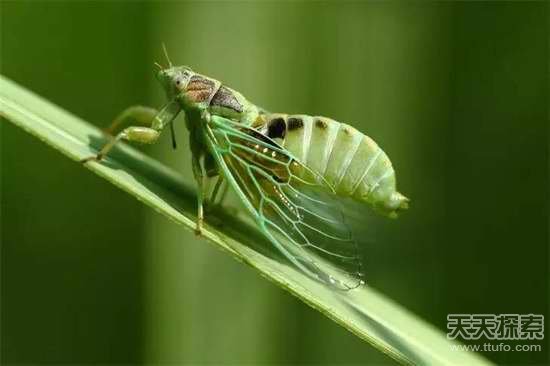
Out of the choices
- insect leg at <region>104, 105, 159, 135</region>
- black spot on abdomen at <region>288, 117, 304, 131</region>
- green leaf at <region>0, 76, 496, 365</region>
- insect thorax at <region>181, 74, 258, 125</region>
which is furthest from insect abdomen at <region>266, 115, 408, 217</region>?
insect leg at <region>104, 105, 159, 135</region>

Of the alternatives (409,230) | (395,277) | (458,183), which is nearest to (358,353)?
(395,277)

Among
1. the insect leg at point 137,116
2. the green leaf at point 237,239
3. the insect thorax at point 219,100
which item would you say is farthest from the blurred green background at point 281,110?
the green leaf at point 237,239

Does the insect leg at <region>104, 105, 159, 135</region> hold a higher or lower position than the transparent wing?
higher

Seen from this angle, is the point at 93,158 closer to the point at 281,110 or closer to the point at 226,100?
the point at 226,100

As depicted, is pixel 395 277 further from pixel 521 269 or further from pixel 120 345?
pixel 120 345

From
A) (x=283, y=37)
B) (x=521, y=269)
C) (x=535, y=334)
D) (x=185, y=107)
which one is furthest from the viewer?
(x=521, y=269)

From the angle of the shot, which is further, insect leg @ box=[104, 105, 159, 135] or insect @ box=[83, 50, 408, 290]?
insect leg @ box=[104, 105, 159, 135]

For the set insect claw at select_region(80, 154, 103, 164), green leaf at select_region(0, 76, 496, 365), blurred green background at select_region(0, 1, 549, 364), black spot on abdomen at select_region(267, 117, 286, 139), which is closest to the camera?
green leaf at select_region(0, 76, 496, 365)

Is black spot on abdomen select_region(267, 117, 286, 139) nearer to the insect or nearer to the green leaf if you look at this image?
the insect
